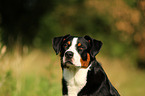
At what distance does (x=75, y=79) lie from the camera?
4219 millimetres

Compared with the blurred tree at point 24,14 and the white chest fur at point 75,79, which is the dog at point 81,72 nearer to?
the white chest fur at point 75,79

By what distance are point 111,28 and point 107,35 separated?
0.42 m

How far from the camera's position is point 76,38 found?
4375 millimetres

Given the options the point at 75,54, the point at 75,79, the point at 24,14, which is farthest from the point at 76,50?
the point at 24,14

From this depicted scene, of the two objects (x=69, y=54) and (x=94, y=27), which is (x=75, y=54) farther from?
(x=94, y=27)

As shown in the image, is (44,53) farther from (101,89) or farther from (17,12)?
(101,89)

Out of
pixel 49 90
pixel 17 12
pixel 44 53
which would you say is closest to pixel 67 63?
pixel 49 90

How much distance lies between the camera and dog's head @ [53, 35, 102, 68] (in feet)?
13.7

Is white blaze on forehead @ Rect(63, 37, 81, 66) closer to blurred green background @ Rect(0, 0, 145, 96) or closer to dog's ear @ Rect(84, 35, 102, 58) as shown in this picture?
dog's ear @ Rect(84, 35, 102, 58)

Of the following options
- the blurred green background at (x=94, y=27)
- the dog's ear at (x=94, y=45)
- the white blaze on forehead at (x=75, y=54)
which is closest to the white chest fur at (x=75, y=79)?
the white blaze on forehead at (x=75, y=54)

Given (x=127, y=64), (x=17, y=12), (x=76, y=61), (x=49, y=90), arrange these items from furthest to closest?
(x=17, y=12) < (x=127, y=64) < (x=49, y=90) < (x=76, y=61)

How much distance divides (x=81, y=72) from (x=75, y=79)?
0.14 m

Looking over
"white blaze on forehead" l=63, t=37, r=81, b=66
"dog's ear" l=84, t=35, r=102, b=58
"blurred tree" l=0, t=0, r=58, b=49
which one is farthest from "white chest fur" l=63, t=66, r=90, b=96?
"blurred tree" l=0, t=0, r=58, b=49

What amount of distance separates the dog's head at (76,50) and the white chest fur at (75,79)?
0.31 feet
